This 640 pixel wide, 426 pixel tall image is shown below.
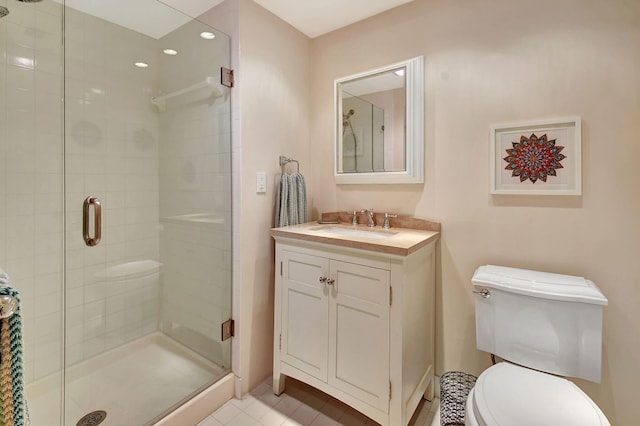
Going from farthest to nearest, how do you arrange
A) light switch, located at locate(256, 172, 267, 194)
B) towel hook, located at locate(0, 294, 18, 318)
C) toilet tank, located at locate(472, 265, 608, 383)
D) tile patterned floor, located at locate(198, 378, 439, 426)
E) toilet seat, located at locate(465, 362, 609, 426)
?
light switch, located at locate(256, 172, 267, 194) → tile patterned floor, located at locate(198, 378, 439, 426) → toilet tank, located at locate(472, 265, 608, 383) → toilet seat, located at locate(465, 362, 609, 426) → towel hook, located at locate(0, 294, 18, 318)

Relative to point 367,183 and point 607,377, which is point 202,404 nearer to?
point 367,183

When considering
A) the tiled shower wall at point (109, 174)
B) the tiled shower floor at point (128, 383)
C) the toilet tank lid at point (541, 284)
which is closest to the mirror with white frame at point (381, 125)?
the toilet tank lid at point (541, 284)

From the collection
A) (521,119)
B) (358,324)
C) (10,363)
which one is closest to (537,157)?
(521,119)

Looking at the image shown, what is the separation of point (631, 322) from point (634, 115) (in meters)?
0.88

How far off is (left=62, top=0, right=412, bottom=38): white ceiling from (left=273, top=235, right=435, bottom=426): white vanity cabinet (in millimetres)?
1358

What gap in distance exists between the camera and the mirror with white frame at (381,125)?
5.76 ft

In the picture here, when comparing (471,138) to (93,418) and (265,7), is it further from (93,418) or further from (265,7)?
(93,418)

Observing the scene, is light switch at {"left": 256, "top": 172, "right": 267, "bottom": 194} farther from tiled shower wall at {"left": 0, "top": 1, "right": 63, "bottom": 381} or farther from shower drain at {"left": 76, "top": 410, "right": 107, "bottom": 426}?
shower drain at {"left": 76, "top": 410, "right": 107, "bottom": 426}

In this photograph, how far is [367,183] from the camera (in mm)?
1973

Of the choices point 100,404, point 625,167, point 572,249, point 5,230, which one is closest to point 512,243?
point 572,249

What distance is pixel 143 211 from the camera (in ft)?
5.87

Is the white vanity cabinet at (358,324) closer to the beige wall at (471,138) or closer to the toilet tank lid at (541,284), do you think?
the beige wall at (471,138)

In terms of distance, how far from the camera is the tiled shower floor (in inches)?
55.2

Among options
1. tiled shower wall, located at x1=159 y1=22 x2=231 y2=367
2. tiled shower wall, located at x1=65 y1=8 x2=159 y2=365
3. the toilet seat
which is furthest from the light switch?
the toilet seat
